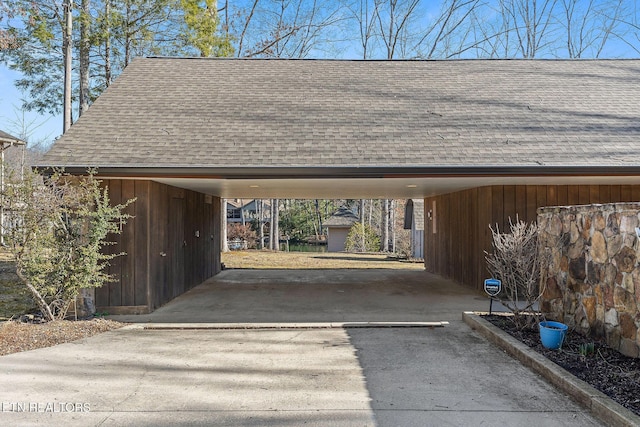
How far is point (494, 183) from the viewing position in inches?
303

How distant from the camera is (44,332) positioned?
208 inches

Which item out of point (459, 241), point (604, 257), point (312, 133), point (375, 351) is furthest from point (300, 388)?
point (459, 241)

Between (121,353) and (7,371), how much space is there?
39.2 inches

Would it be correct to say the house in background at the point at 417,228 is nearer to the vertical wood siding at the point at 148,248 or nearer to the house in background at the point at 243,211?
the vertical wood siding at the point at 148,248

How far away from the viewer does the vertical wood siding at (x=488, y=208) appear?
314 inches

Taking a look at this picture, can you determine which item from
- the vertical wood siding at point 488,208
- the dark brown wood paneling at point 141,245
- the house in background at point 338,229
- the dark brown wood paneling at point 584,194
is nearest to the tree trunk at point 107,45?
the dark brown wood paneling at point 141,245

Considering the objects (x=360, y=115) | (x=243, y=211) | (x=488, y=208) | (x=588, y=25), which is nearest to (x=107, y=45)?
(x=360, y=115)

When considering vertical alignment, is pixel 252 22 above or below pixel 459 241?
above

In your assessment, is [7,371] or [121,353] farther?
[121,353]

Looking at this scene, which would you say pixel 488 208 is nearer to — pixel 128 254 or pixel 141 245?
pixel 141 245

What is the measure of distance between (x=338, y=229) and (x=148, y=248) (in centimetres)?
2514

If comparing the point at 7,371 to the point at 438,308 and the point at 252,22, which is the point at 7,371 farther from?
the point at 252,22

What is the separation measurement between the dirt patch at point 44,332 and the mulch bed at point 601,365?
5131 millimetres

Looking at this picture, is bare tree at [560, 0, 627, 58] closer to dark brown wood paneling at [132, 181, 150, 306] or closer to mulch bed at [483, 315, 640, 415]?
mulch bed at [483, 315, 640, 415]
